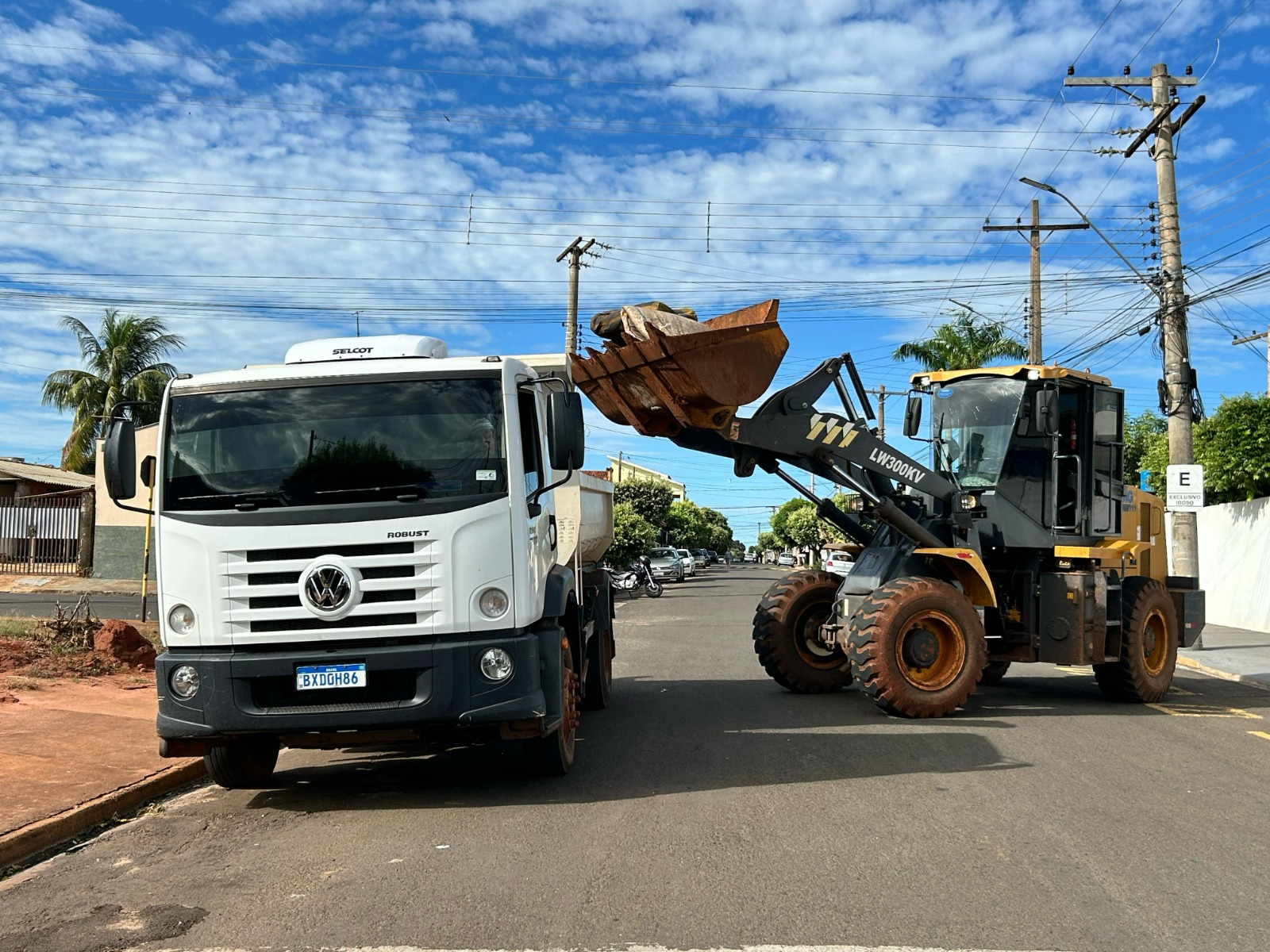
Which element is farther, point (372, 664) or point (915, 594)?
point (915, 594)

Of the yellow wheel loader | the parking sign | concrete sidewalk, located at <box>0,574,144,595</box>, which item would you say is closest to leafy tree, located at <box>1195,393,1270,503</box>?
the parking sign

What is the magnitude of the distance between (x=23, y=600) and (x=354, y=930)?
2367 centimetres

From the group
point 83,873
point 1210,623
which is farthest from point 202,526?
point 1210,623

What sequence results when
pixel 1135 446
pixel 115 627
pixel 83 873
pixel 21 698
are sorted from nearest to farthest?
pixel 83 873, pixel 21 698, pixel 115 627, pixel 1135 446

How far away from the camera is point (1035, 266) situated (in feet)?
94.1

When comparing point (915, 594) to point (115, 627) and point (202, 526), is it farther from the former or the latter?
point (115, 627)

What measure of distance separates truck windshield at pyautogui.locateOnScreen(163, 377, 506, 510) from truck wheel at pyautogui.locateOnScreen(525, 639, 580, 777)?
1.46m

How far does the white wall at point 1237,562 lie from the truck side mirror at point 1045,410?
1232cm

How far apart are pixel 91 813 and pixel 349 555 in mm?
2218

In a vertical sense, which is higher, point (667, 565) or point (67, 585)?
point (67, 585)

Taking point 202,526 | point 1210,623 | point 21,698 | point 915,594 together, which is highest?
point 202,526

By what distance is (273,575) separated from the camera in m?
6.74

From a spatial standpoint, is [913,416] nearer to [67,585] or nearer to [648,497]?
[67,585]

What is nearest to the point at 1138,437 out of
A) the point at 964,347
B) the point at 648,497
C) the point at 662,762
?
the point at 964,347
